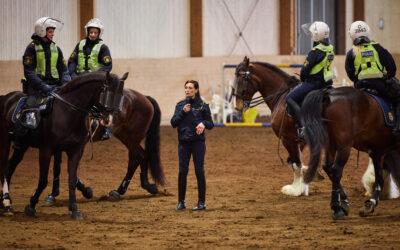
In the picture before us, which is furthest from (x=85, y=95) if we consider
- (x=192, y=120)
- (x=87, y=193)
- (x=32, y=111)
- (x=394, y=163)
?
(x=394, y=163)

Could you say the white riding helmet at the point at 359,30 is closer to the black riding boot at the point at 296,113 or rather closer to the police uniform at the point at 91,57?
the black riding boot at the point at 296,113

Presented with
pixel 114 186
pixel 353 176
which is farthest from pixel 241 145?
pixel 114 186

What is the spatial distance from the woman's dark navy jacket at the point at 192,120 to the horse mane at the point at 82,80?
1.10m

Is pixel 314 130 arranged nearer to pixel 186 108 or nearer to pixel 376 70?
pixel 376 70

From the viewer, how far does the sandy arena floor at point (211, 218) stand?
609 centimetres

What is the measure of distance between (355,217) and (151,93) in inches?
598

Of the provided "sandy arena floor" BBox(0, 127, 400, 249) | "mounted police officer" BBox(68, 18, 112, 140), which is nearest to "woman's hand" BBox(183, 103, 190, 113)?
"sandy arena floor" BBox(0, 127, 400, 249)

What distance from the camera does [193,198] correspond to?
29.5 feet

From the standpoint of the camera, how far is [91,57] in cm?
913

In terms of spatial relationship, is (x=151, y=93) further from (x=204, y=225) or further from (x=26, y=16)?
(x=204, y=225)

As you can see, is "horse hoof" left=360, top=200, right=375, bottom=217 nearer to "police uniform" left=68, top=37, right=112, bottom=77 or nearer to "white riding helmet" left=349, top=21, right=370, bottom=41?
"white riding helmet" left=349, top=21, right=370, bottom=41

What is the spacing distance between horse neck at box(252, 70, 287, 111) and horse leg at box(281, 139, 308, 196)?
30.1 inches

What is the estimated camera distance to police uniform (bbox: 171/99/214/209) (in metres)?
7.91

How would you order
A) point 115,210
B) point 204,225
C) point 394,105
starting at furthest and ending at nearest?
point 115,210 → point 394,105 → point 204,225
